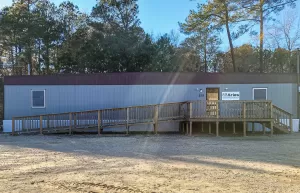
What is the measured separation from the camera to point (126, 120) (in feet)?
47.4

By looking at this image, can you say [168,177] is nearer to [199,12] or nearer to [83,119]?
[83,119]

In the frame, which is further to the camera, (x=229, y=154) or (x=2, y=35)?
(x=2, y=35)

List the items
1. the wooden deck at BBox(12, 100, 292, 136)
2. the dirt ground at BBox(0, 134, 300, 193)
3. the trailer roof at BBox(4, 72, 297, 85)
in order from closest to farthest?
the dirt ground at BBox(0, 134, 300, 193) < the wooden deck at BBox(12, 100, 292, 136) < the trailer roof at BBox(4, 72, 297, 85)

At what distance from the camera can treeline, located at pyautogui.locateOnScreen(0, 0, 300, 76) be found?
24.8 meters

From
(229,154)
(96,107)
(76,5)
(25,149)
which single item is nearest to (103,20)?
(76,5)

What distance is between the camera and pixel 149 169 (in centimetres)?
669

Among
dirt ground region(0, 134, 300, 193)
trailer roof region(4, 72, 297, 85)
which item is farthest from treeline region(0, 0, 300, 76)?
dirt ground region(0, 134, 300, 193)

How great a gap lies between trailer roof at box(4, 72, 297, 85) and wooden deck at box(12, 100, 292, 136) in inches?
57.2

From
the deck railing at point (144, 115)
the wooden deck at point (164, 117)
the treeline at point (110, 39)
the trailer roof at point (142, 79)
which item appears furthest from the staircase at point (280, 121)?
the treeline at point (110, 39)

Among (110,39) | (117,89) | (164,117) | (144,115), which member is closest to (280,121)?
(164,117)

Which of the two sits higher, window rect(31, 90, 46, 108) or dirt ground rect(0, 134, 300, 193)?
window rect(31, 90, 46, 108)

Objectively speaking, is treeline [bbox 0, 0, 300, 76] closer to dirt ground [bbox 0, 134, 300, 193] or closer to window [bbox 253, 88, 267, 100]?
window [bbox 253, 88, 267, 100]

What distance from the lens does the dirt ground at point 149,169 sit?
5273 mm

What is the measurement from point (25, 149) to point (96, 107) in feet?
20.1
